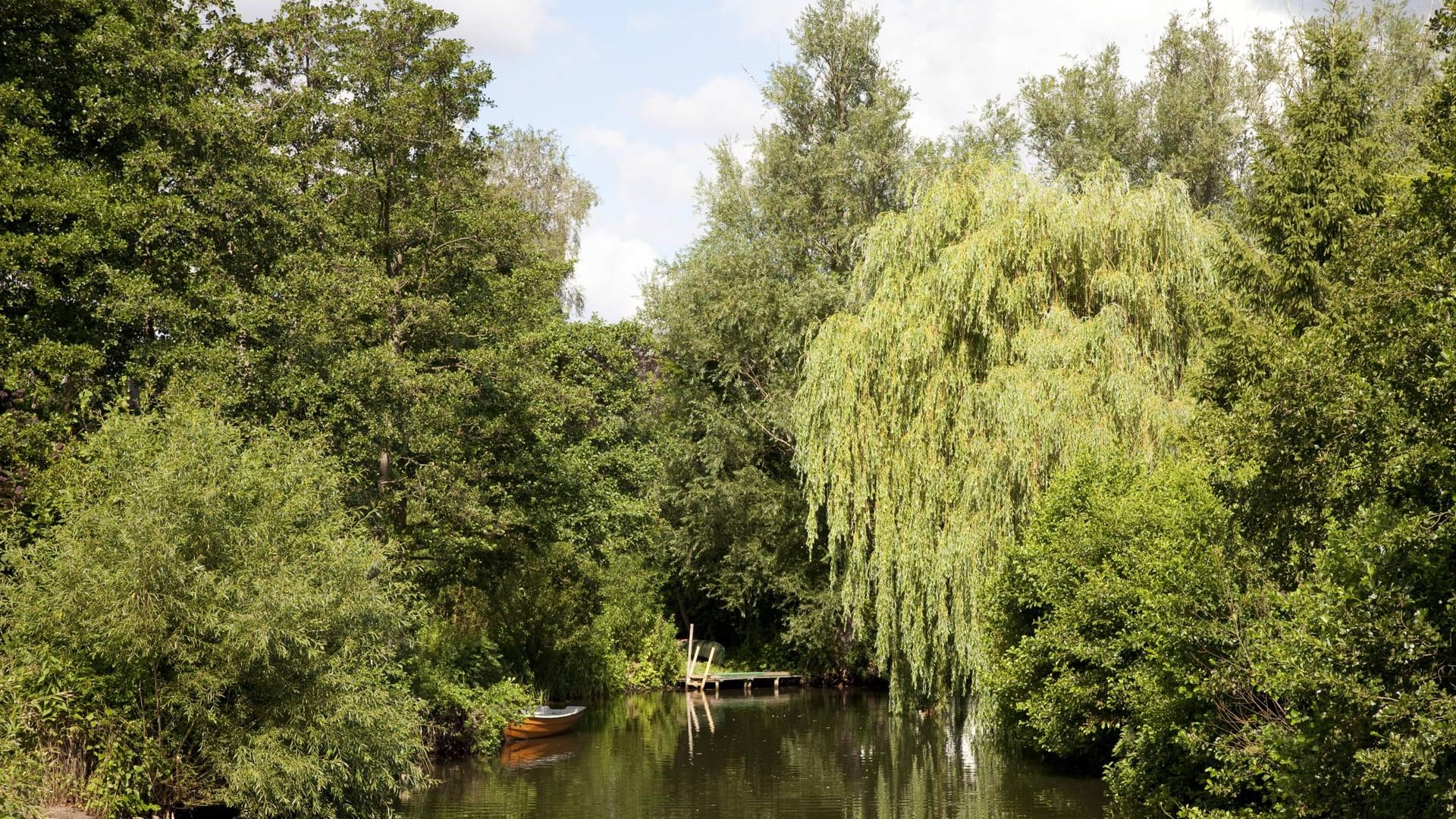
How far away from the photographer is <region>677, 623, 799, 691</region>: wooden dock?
114 feet

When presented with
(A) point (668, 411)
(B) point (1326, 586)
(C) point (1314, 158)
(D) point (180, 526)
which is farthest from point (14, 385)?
(A) point (668, 411)

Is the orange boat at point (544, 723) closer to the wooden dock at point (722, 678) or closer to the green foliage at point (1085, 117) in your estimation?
the wooden dock at point (722, 678)

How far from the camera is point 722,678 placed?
3469 cm

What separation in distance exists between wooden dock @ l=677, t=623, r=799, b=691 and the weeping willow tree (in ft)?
41.6

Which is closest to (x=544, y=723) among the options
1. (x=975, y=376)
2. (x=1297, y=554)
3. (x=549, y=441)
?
(x=549, y=441)

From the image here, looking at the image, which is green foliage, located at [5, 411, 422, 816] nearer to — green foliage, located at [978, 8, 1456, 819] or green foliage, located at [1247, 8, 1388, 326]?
green foliage, located at [978, 8, 1456, 819]

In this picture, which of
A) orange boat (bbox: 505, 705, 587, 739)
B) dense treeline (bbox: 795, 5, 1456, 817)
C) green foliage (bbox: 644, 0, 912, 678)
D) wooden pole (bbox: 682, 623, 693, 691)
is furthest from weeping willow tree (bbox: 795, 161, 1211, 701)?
wooden pole (bbox: 682, 623, 693, 691)

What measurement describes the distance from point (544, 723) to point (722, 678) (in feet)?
34.6

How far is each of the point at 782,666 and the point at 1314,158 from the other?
2342cm

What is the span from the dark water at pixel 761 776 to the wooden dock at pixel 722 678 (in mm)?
6165

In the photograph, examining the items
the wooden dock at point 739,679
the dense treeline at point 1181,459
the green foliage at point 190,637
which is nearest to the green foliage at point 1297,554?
the dense treeline at point 1181,459

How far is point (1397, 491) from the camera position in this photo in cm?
740

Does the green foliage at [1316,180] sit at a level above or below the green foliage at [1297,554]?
above

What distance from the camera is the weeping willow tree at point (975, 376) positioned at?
18812 millimetres
